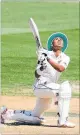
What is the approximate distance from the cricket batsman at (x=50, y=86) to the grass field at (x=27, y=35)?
3335 millimetres

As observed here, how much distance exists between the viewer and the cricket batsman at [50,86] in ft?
28.4

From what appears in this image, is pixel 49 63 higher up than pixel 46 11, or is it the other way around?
pixel 46 11

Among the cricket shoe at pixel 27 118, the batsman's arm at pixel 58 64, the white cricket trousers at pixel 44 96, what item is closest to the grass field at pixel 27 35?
the cricket shoe at pixel 27 118

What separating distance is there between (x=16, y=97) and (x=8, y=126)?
9.48ft

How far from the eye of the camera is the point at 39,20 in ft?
107

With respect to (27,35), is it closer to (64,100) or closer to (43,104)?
(43,104)

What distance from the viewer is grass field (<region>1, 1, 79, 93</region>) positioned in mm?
14805

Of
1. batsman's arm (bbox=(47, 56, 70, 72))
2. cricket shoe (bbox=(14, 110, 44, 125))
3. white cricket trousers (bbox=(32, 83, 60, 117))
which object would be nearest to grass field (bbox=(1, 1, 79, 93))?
cricket shoe (bbox=(14, 110, 44, 125))

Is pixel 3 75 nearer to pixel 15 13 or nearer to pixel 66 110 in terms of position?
pixel 66 110

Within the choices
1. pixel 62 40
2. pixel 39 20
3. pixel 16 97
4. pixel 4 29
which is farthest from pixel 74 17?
pixel 62 40

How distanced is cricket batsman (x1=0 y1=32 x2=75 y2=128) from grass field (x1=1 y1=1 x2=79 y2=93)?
3.34 meters

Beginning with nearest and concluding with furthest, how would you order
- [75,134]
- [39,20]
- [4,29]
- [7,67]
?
1. [75,134]
2. [7,67]
3. [4,29]
4. [39,20]

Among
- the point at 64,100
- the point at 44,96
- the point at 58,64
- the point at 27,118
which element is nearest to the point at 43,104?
the point at 44,96

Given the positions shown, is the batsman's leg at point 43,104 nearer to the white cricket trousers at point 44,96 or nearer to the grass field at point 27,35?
the white cricket trousers at point 44,96
